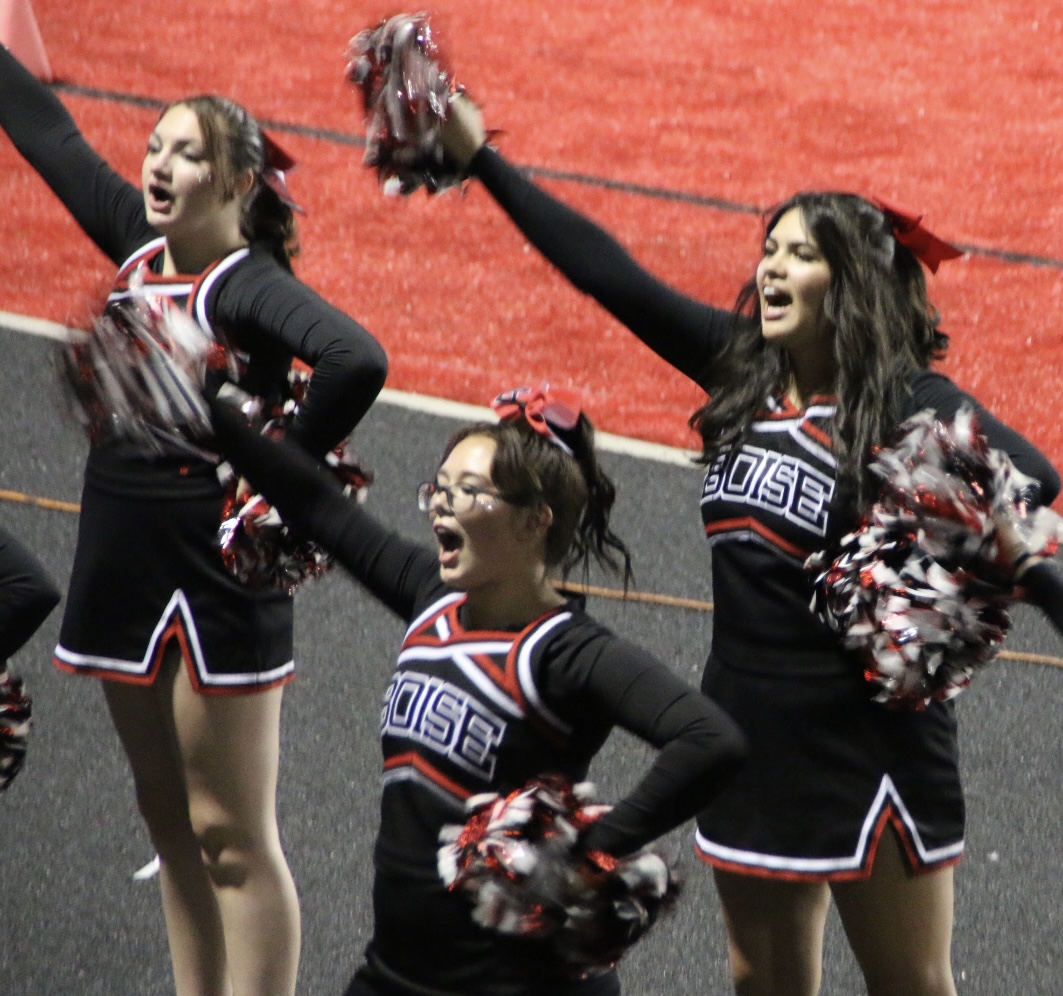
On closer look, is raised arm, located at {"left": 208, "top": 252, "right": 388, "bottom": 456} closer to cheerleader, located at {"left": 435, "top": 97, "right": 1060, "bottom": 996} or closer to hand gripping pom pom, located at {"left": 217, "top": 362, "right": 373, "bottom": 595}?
hand gripping pom pom, located at {"left": 217, "top": 362, "right": 373, "bottom": 595}

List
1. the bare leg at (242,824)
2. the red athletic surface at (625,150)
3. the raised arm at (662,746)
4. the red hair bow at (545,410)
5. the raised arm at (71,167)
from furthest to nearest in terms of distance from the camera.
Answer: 1. the red athletic surface at (625,150)
2. the raised arm at (71,167)
3. the bare leg at (242,824)
4. the red hair bow at (545,410)
5. the raised arm at (662,746)

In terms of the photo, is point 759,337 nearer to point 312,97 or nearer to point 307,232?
point 307,232

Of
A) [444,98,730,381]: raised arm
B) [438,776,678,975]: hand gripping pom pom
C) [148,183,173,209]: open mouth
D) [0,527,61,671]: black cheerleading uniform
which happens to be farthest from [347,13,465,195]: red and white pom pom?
[438,776,678,975]: hand gripping pom pom

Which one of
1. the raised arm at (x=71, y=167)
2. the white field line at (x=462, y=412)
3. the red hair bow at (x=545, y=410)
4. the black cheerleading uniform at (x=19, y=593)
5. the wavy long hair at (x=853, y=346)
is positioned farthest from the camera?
the white field line at (x=462, y=412)

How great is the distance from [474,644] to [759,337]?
66 cm

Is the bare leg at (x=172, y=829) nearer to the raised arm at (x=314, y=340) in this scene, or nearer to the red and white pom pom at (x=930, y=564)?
the raised arm at (x=314, y=340)

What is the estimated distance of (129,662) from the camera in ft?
8.94

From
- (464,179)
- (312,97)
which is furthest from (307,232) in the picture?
(464,179)

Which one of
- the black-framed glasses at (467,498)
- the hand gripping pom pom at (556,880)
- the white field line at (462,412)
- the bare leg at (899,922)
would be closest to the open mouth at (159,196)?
the black-framed glasses at (467,498)

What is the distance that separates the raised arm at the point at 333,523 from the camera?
7.37ft

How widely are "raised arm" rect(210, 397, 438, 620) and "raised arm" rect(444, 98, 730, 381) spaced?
20.5 inches

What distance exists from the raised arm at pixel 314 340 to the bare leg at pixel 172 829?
17.2 inches

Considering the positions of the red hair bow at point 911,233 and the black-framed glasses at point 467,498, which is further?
the red hair bow at point 911,233

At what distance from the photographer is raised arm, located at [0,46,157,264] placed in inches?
113
